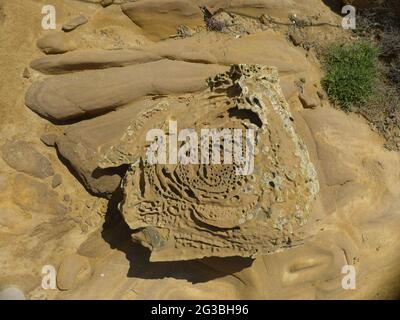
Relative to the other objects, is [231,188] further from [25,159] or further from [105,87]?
[25,159]

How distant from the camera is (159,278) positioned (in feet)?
10.3

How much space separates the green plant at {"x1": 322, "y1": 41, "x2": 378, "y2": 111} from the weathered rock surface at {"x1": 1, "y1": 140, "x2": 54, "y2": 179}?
262 centimetres

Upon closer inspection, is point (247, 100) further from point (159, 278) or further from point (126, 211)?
point (159, 278)

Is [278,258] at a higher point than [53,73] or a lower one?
lower

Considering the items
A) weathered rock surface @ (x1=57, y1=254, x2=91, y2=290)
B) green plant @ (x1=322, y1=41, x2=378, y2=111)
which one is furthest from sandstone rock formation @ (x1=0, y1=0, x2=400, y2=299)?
green plant @ (x1=322, y1=41, x2=378, y2=111)

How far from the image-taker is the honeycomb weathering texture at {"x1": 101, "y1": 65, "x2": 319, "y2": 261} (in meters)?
2.44

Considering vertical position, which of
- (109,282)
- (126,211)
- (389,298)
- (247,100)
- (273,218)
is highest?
(247,100)

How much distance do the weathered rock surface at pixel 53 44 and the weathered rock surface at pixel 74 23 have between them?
0.30 ft

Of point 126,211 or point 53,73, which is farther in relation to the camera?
point 53,73

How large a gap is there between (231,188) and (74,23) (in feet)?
7.07

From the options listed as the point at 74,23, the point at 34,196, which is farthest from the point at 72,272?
the point at 74,23
